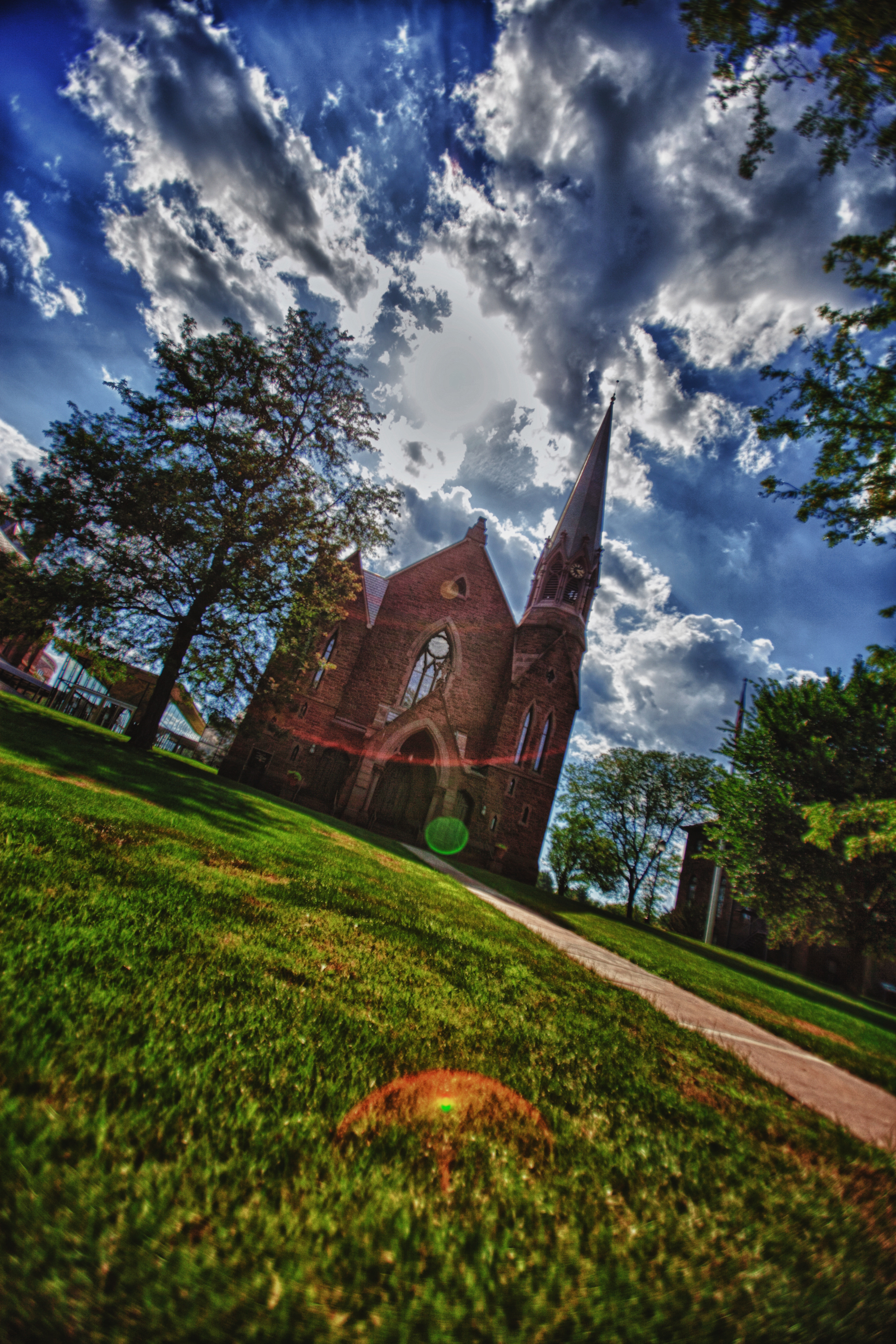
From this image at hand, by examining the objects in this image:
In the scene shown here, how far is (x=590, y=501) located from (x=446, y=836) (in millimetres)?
22433

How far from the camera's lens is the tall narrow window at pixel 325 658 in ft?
73.3

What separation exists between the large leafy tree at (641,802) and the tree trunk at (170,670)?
29.9 m

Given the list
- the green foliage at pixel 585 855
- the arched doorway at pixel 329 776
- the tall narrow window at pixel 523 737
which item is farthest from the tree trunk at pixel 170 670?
the green foliage at pixel 585 855

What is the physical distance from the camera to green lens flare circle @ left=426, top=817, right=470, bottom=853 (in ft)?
68.8

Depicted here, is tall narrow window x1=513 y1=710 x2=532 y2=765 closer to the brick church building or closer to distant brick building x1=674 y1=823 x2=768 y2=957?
the brick church building

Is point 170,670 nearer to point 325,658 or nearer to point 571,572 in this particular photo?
point 325,658

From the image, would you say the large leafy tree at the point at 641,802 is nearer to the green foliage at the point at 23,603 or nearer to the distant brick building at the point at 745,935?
the distant brick building at the point at 745,935

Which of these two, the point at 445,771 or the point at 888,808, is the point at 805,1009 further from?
the point at 445,771

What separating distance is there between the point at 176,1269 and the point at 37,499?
16.3 metres

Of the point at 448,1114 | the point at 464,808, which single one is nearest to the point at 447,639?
the point at 464,808

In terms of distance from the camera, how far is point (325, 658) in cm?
2339

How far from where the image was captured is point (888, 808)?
28.2 feet

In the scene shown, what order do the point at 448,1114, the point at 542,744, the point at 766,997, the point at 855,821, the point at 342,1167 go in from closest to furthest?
1. the point at 342,1167
2. the point at 448,1114
3. the point at 766,997
4. the point at 855,821
5. the point at 542,744

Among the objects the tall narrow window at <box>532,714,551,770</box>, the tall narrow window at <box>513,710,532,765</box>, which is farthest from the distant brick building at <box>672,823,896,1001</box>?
the tall narrow window at <box>513,710,532,765</box>
